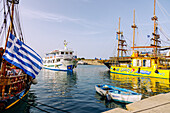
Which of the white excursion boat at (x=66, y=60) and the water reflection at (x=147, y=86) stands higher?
the white excursion boat at (x=66, y=60)

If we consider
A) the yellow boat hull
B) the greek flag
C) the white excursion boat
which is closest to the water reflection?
the yellow boat hull

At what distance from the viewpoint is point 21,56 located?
9977 mm

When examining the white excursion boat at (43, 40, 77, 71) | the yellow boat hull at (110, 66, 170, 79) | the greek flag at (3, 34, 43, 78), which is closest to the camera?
the greek flag at (3, 34, 43, 78)

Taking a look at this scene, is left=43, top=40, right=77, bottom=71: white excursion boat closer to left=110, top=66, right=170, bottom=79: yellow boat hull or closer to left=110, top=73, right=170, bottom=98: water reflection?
left=110, top=66, right=170, bottom=79: yellow boat hull

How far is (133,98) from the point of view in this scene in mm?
11641

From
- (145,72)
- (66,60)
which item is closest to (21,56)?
(145,72)

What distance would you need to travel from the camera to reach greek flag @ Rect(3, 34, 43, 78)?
9.11m

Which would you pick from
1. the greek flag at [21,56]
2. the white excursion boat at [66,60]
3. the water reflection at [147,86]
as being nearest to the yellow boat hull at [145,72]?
the water reflection at [147,86]

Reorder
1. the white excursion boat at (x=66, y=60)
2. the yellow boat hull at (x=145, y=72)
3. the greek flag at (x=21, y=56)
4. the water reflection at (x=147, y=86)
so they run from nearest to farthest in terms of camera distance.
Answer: the greek flag at (x=21, y=56) < the water reflection at (x=147, y=86) < the yellow boat hull at (x=145, y=72) < the white excursion boat at (x=66, y=60)

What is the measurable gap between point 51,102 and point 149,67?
1221 inches

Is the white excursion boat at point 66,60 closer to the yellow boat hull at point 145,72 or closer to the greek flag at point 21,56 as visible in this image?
the yellow boat hull at point 145,72

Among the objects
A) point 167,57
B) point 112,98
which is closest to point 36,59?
point 112,98

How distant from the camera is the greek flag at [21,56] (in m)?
9.11

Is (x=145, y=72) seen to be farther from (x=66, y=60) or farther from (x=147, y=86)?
(x=66, y=60)
